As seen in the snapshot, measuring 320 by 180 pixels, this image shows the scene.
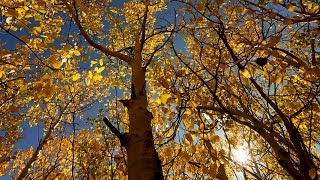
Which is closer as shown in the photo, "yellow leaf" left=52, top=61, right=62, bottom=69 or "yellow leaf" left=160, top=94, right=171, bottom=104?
"yellow leaf" left=160, top=94, right=171, bottom=104

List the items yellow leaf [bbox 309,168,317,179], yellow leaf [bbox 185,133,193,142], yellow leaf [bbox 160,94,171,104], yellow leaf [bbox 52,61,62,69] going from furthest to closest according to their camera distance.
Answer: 1. yellow leaf [bbox 185,133,193,142]
2. yellow leaf [bbox 52,61,62,69]
3. yellow leaf [bbox 160,94,171,104]
4. yellow leaf [bbox 309,168,317,179]

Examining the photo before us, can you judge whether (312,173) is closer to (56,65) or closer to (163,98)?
(163,98)

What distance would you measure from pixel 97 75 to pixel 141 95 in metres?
0.57

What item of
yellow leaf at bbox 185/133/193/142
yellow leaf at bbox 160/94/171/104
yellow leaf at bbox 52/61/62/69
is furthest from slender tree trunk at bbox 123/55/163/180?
yellow leaf at bbox 52/61/62/69

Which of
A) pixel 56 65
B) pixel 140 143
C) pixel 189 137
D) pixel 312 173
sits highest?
pixel 56 65

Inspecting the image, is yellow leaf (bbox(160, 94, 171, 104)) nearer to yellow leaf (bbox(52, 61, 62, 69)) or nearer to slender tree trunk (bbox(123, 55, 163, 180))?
slender tree trunk (bbox(123, 55, 163, 180))

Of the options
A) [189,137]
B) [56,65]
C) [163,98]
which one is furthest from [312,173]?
[56,65]

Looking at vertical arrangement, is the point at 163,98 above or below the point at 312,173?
above

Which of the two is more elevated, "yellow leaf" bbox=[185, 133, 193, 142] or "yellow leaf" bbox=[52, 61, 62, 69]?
"yellow leaf" bbox=[52, 61, 62, 69]

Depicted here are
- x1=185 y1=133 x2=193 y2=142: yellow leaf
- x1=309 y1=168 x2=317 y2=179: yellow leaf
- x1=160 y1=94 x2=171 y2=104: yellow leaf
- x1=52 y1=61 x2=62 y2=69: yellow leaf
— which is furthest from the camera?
x1=185 y1=133 x2=193 y2=142: yellow leaf

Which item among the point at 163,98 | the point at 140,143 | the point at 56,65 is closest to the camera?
the point at 140,143

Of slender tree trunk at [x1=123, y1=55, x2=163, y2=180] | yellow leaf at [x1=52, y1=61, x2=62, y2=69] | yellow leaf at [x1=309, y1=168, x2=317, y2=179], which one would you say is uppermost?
yellow leaf at [x1=52, y1=61, x2=62, y2=69]

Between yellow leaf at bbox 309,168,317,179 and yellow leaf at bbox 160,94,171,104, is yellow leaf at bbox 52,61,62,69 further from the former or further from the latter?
yellow leaf at bbox 309,168,317,179

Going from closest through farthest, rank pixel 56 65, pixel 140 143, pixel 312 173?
pixel 312 173 < pixel 140 143 < pixel 56 65
